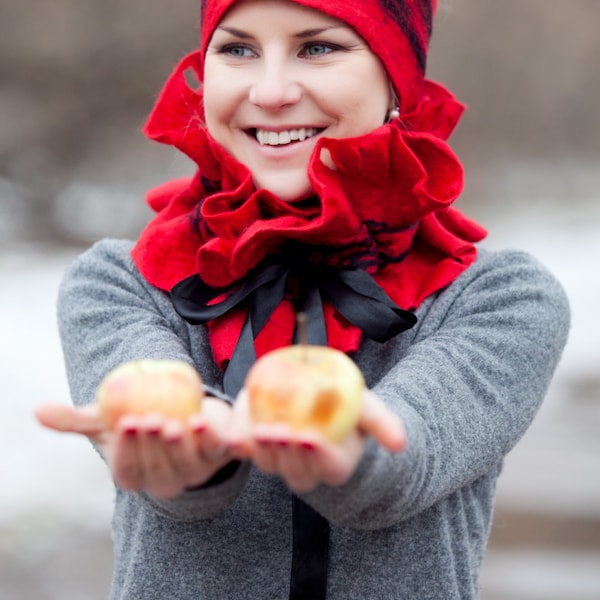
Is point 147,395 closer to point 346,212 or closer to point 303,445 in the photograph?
point 303,445

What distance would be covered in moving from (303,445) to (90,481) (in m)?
3.06

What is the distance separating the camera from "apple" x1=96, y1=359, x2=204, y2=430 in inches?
46.3

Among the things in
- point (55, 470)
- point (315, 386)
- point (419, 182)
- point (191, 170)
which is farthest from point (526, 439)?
point (191, 170)

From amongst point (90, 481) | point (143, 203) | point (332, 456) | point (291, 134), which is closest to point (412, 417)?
point (332, 456)

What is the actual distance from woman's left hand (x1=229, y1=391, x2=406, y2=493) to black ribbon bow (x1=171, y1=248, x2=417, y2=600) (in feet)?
1.26

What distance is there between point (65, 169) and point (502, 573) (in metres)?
7.63

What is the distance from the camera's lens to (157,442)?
1169 mm

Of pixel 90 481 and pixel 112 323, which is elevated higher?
pixel 112 323

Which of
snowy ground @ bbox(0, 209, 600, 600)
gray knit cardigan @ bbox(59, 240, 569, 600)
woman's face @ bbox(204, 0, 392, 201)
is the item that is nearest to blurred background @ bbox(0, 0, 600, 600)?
snowy ground @ bbox(0, 209, 600, 600)

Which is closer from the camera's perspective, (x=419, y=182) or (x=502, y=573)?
(x=419, y=182)

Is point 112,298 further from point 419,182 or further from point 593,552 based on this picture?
point 593,552

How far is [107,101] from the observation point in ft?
35.5

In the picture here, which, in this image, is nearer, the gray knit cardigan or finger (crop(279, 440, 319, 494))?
finger (crop(279, 440, 319, 494))

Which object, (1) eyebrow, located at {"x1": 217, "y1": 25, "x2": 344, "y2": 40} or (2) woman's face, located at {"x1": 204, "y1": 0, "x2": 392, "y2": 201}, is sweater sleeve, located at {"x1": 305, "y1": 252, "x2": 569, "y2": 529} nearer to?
(2) woman's face, located at {"x1": 204, "y1": 0, "x2": 392, "y2": 201}
